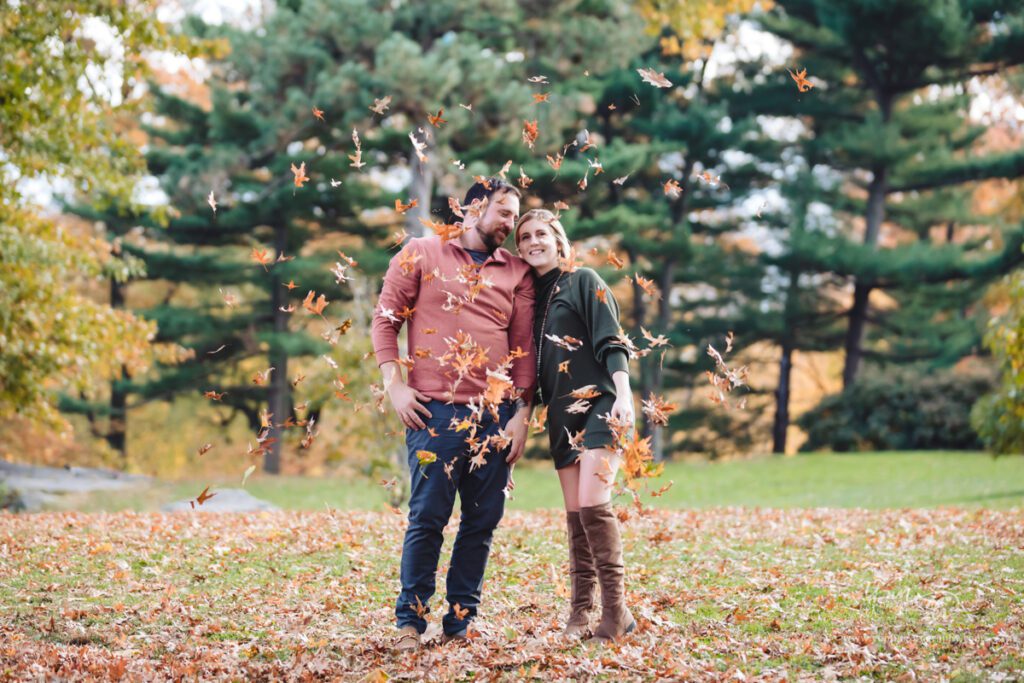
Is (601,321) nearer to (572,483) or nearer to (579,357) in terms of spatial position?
(579,357)

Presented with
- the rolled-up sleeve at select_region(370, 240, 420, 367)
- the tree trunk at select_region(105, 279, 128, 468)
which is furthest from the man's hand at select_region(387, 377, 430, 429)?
the tree trunk at select_region(105, 279, 128, 468)

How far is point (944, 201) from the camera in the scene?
2555cm

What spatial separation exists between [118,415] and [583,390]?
76.1ft

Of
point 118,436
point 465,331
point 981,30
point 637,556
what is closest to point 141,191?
point 637,556

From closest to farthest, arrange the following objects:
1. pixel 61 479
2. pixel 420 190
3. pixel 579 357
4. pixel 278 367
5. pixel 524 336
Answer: pixel 579 357, pixel 524 336, pixel 61 479, pixel 420 190, pixel 278 367

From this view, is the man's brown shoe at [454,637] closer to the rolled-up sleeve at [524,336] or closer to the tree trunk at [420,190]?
the rolled-up sleeve at [524,336]

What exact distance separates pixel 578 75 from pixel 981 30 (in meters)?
10.1

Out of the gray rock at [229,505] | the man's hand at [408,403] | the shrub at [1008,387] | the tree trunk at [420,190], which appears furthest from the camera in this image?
the tree trunk at [420,190]

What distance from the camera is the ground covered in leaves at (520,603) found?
4.07 meters

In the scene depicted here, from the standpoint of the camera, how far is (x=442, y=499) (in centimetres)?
423

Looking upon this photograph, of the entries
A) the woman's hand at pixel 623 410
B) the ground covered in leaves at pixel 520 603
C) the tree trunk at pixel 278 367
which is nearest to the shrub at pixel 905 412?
the tree trunk at pixel 278 367

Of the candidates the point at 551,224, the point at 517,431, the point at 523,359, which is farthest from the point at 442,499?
the point at 551,224

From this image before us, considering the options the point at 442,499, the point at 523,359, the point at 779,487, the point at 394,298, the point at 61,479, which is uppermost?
the point at 394,298

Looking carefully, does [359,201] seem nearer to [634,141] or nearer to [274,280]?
[274,280]
